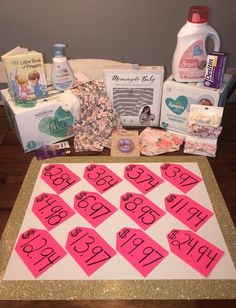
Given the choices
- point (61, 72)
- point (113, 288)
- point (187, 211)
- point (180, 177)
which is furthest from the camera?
point (61, 72)

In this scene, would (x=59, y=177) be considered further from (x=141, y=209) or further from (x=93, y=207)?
(x=141, y=209)

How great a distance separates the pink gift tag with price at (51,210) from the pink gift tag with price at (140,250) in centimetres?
16

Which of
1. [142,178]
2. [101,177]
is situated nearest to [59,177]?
[101,177]

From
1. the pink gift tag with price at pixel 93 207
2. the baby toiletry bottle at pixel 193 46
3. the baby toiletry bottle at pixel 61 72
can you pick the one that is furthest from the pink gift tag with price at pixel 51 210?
the baby toiletry bottle at pixel 193 46

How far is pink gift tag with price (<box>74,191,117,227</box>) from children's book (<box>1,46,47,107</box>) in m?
0.36

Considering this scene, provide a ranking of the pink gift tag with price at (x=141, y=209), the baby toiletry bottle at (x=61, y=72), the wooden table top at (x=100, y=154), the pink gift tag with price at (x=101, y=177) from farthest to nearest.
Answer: the baby toiletry bottle at (x=61, y=72) < the pink gift tag with price at (x=101, y=177) < the pink gift tag with price at (x=141, y=209) < the wooden table top at (x=100, y=154)

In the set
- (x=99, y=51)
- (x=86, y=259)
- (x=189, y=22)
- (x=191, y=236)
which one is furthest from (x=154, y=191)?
(x=99, y=51)

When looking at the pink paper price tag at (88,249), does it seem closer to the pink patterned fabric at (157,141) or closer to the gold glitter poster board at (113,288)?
the gold glitter poster board at (113,288)

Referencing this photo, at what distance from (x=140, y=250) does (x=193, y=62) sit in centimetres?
60

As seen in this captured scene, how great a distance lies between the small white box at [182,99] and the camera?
960 mm

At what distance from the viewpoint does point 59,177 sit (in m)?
0.92

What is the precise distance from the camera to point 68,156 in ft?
3.27

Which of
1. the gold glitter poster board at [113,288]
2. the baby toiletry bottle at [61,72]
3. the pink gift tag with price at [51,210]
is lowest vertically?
the gold glitter poster board at [113,288]

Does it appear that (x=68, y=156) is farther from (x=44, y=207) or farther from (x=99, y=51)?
(x=99, y=51)
